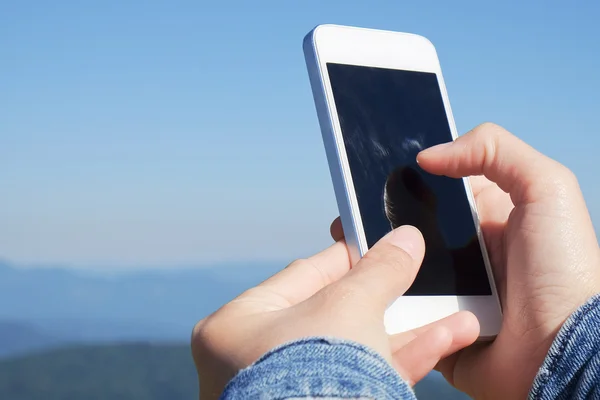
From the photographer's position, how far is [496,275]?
52.3 inches

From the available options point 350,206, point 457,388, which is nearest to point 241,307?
point 350,206

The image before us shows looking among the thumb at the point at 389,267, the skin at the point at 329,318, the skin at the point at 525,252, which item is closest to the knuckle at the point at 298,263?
the skin at the point at 329,318

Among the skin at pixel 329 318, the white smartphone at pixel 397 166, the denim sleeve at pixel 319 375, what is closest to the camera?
the denim sleeve at pixel 319 375

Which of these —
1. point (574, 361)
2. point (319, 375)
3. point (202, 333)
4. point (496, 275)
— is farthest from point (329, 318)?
point (496, 275)

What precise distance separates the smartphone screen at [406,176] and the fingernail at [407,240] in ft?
0.23

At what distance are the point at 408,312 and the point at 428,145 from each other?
1.22 feet

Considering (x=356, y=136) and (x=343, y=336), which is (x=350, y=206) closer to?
(x=356, y=136)

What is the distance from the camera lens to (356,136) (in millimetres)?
1224

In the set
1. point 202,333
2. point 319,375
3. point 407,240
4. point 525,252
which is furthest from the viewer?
point 525,252

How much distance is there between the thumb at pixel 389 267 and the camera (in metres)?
0.91

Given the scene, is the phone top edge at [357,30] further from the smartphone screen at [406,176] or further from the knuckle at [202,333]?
the knuckle at [202,333]

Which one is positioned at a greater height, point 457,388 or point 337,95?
point 337,95

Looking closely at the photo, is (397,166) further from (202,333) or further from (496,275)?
(202,333)

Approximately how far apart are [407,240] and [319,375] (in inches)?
15.8
